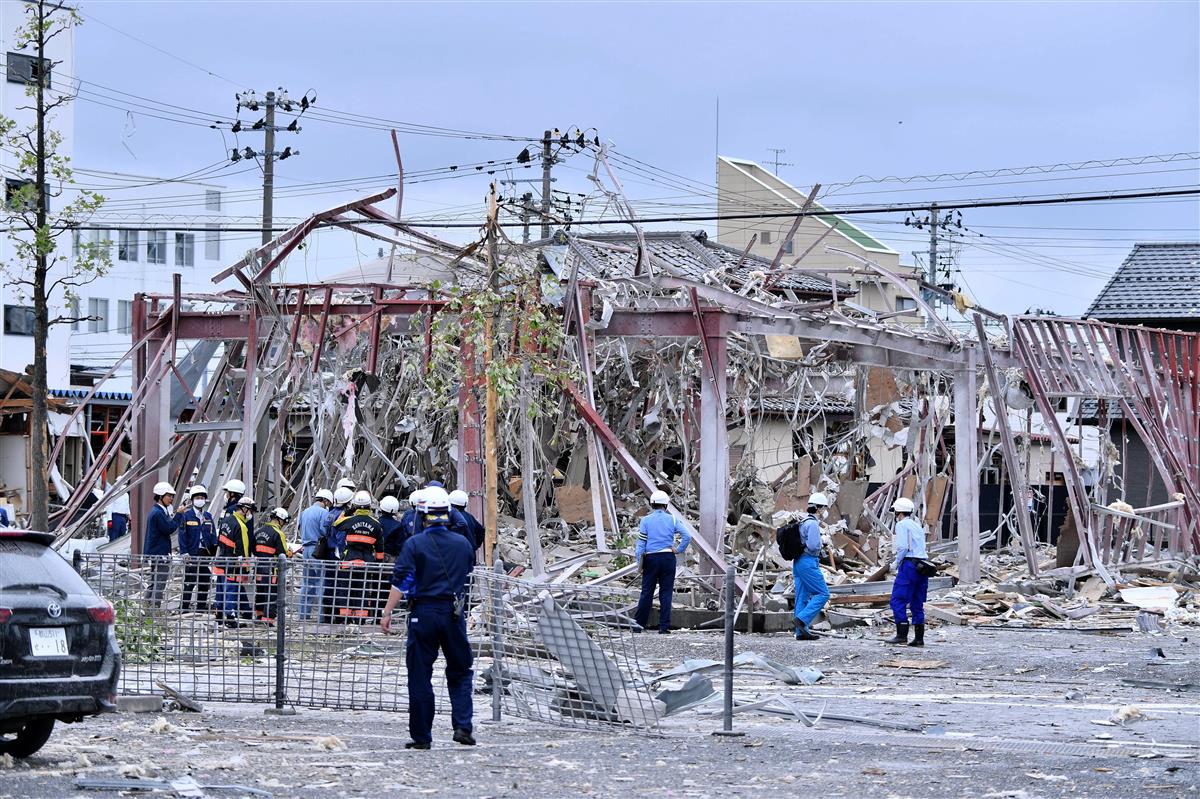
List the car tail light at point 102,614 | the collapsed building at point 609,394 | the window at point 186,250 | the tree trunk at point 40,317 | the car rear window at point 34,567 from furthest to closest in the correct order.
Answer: the window at point 186,250
the collapsed building at point 609,394
the tree trunk at point 40,317
the car tail light at point 102,614
the car rear window at point 34,567

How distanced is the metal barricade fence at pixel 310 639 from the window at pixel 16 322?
4288 centimetres

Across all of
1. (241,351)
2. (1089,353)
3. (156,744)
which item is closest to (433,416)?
(241,351)

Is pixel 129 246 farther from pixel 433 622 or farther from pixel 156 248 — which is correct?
pixel 433 622

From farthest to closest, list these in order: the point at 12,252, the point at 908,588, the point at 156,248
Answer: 1. the point at 156,248
2. the point at 12,252
3. the point at 908,588

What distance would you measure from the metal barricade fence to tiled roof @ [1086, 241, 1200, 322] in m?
28.7

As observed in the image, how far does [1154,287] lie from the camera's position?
39.4m

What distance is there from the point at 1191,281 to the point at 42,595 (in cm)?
3449

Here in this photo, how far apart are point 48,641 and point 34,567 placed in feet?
1.56

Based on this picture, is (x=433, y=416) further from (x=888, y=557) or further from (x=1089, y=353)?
(x=1089, y=353)

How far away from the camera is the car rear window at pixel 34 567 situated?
9.36 metres

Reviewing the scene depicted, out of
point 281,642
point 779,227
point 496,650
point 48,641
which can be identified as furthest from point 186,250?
point 48,641

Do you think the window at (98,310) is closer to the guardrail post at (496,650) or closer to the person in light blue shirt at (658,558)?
the person in light blue shirt at (658,558)

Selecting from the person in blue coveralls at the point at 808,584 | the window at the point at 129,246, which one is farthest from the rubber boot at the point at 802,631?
the window at the point at 129,246

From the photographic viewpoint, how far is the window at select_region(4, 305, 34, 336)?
173 feet
